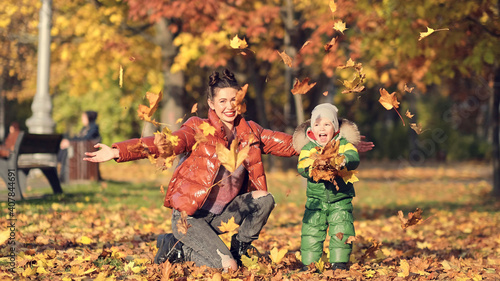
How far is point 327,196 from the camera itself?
5.02 meters

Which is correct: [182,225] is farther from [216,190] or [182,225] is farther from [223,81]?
[223,81]

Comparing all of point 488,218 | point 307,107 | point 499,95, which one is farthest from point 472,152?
point 488,218

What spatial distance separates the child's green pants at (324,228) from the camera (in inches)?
198

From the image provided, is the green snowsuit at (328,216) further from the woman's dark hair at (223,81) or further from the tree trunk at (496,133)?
the tree trunk at (496,133)

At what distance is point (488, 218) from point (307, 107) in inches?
480

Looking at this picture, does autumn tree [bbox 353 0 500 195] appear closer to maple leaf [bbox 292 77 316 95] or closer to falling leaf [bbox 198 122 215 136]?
maple leaf [bbox 292 77 316 95]

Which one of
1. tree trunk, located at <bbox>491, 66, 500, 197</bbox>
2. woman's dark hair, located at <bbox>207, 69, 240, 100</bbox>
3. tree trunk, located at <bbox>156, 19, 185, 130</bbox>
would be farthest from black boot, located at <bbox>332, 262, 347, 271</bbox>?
tree trunk, located at <bbox>156, 19, 185, 130</bbox>

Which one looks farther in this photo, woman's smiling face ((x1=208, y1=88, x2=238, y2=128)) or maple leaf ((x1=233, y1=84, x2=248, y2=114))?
woman's smiling face ((x1=208, y1=88, x2=238, y2=128))

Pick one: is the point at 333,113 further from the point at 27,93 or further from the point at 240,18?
the point at 27,93

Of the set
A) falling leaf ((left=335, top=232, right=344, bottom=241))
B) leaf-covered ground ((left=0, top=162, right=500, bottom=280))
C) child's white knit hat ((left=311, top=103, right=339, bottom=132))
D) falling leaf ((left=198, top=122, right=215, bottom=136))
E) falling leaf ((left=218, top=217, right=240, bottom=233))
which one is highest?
child's white knit hat ((left=311, top=103, right=339, bottom=132))

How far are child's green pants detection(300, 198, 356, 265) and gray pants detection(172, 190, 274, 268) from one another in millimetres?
381

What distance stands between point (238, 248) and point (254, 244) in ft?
5.65

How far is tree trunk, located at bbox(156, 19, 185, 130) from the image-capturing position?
17453 millimetres

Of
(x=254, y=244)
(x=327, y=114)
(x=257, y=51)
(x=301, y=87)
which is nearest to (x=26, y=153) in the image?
(x=254, y=244)
